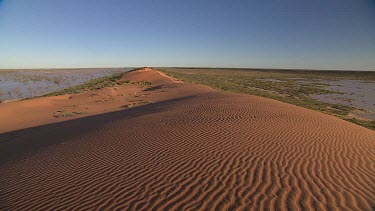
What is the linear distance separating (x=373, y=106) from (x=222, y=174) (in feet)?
73.6

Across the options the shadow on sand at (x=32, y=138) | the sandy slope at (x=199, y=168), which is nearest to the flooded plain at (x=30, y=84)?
the shadow on sand at (x=32, y=138)

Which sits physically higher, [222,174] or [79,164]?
[222,174]

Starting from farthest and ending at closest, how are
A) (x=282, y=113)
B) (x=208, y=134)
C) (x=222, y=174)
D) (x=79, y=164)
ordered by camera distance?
(x=282, y=113) → (x=208, y=134) → (x=79, y=164) → (x=222, y=174)

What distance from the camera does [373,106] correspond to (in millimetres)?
21969

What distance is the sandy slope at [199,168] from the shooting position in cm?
482

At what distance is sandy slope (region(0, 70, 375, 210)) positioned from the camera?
482 cm

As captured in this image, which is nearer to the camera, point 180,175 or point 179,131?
point 180,175

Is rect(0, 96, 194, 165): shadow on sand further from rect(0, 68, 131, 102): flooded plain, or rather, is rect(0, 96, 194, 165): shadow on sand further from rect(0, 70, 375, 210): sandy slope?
rect(0, 68, 131, 102): flooded plain

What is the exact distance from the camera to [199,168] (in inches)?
239

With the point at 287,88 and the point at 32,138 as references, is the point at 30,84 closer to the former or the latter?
the point at 32,138

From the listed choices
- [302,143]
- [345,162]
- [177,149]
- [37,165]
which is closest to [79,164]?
[37,165]

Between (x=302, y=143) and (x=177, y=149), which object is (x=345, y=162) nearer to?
(x=302, y=143)

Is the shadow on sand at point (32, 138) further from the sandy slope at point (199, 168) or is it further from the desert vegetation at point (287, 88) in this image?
the desert vegetation at point (287, 88)

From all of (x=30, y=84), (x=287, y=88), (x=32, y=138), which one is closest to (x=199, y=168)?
(x=32, y=138)
